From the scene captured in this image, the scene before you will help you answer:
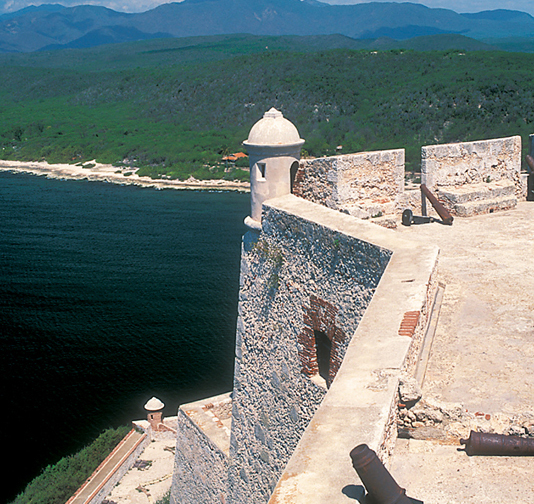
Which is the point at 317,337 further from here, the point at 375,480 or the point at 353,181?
the point at 375,480

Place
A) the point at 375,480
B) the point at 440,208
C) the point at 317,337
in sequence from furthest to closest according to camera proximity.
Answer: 1. the point at 440,208
2. the point at 317,337
3. the point at 375,480

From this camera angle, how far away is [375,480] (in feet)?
10.7

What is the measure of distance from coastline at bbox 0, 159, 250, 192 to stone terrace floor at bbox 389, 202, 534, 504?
4318 cm

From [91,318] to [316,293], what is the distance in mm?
20855

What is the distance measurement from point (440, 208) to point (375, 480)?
827 centimetres

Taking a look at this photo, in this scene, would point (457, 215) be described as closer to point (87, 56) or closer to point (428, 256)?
point (428, 256)

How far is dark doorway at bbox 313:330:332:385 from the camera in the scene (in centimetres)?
752

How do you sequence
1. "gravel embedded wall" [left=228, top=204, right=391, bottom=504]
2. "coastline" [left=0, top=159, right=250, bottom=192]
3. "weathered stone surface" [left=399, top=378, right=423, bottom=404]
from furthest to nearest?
1. "coastline" [left=0, top=159, right=250, bottom=192]
2. "gravel embedded wall" [left=228, top=204, right=391, bottom=504]
3. "weathered stone surface" [left=399, top=378, right=423, bottom=404]

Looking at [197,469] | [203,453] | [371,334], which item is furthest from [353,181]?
[197,469]

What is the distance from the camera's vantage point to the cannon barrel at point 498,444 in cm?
421

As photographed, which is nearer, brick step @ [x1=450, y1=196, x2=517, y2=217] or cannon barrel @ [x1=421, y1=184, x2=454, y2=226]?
cannon barrel @ [x1=421, y1=184, x2=454, y2=226]

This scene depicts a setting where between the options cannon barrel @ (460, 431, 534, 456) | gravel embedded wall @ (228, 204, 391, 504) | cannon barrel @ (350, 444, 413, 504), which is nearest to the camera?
cannon barrel @ (350, 444, 413, 504)

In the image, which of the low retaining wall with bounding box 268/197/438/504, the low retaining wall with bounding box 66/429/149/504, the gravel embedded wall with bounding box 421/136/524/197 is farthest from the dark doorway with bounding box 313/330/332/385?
the low retaining wall with bounding box 66/429/149/504

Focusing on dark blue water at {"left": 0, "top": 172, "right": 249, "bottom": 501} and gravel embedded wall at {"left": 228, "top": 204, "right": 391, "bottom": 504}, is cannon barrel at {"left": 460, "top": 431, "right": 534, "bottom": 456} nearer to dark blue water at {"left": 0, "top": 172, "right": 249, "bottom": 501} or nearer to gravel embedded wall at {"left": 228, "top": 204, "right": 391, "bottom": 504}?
gravel embedded wall at {"left": 228, "top": 204, "right": 391, "bottom": 504}
